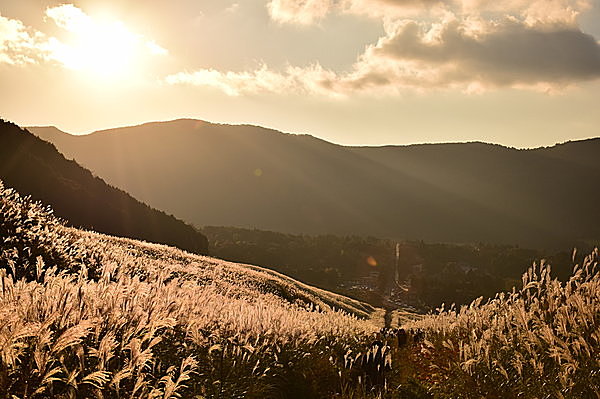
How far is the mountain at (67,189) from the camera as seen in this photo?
126 feet

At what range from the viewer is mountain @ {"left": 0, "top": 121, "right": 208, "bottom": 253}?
38.4 meters

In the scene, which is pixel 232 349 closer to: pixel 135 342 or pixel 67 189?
pixel 135 342

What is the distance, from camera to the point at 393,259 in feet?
635

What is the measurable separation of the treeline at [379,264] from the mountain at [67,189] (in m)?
84.3

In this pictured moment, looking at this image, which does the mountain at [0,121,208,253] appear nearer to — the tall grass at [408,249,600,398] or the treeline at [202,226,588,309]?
the tall grass at [408,249,600,398]

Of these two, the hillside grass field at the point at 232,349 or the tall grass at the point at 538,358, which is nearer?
the hillside grass field at the point at 232,349

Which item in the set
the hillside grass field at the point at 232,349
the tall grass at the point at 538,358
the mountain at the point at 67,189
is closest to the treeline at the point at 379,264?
the mountain at the point at 67,189

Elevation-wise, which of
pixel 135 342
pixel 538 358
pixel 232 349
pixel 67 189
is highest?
pixel 67 189

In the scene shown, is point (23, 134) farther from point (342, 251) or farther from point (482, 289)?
point (342, 251)

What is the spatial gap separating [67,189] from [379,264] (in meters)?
157

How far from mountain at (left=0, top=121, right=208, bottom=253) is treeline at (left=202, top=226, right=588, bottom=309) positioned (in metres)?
84.3

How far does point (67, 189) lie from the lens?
42.6 meters

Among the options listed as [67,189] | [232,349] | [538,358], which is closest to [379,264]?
[67,189]

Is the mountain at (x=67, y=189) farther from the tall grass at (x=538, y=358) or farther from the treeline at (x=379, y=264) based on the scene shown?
the treeline at (x=379, y=264)
